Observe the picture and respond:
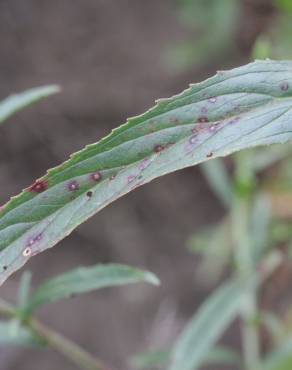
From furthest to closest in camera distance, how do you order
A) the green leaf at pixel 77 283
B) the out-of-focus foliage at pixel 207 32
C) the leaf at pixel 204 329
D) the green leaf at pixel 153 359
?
the out-of-focus foliage at pixel 207 32 < the green leaf at pixel 153 359 < the leaf at pixel 204 329 < the green leaf at pixel 77 283

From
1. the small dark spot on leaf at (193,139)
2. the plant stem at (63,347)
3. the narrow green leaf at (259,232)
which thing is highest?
the narrow green leaf at (259,232)

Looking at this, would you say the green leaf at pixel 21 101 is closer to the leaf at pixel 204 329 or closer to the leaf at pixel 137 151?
the leaf at pixel 137 151

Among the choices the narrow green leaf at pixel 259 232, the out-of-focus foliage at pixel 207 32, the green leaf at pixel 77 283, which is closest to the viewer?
the green leaf at pixel 77 283

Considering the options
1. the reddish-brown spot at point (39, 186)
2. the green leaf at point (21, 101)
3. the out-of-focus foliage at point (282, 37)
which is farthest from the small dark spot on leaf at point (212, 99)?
the out-of-focus foliage at point (282, 37)

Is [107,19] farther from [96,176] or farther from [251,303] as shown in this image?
[96,176]

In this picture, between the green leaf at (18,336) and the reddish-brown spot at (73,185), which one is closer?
the reddish-brown spot at (73,185)

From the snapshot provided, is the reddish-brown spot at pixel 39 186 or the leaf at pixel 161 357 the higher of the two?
the leaf at pixel 161 357

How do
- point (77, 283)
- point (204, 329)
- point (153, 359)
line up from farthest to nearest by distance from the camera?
point (153, 359) < point (204, 329) < point (77, 283)

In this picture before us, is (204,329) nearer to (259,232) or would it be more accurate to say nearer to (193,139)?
(259,232)

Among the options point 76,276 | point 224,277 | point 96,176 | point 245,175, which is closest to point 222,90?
point 96,176

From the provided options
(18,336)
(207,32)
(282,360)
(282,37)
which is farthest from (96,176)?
(207,32)
